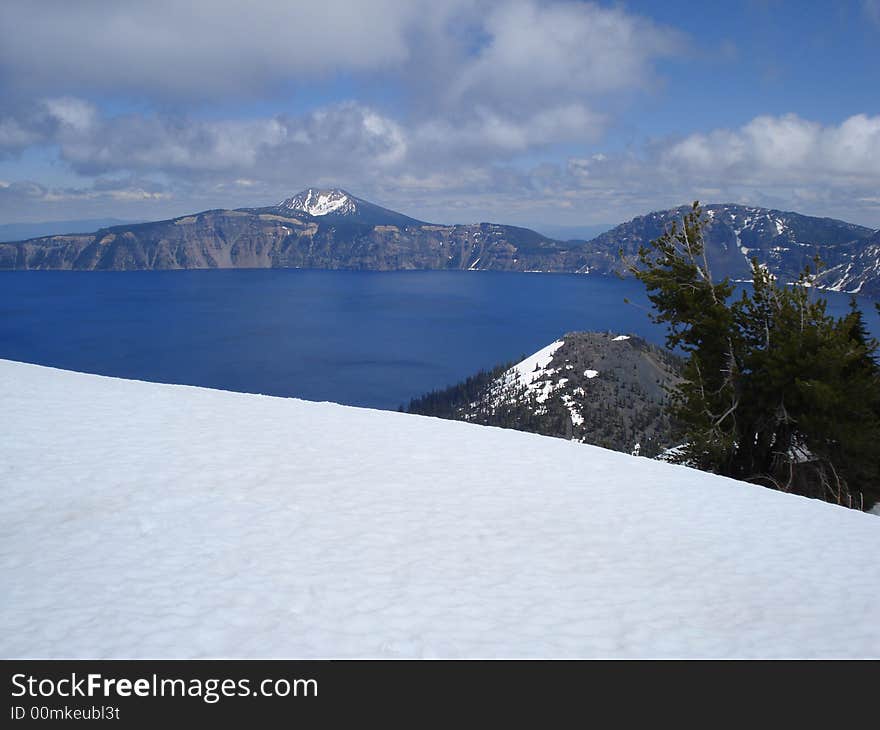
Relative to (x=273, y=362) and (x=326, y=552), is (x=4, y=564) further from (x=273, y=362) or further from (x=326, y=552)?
(x=273, y=362)

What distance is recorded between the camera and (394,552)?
6.27 m

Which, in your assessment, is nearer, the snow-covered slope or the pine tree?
the snow-covered slope

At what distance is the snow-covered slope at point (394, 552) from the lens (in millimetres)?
4816

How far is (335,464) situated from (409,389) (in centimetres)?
16224

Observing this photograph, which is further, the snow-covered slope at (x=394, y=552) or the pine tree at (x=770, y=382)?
the pine tree at (x=770, y=382)

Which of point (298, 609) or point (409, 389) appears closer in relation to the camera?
point (298, 609)

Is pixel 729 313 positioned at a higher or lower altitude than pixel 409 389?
higher

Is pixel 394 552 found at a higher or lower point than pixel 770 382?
lower

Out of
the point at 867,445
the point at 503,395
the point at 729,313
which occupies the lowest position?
→ the point at 503,395

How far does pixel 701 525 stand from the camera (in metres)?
7.76

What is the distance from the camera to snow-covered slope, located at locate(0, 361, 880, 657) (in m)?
4.82

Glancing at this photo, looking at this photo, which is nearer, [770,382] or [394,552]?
[394,552]
